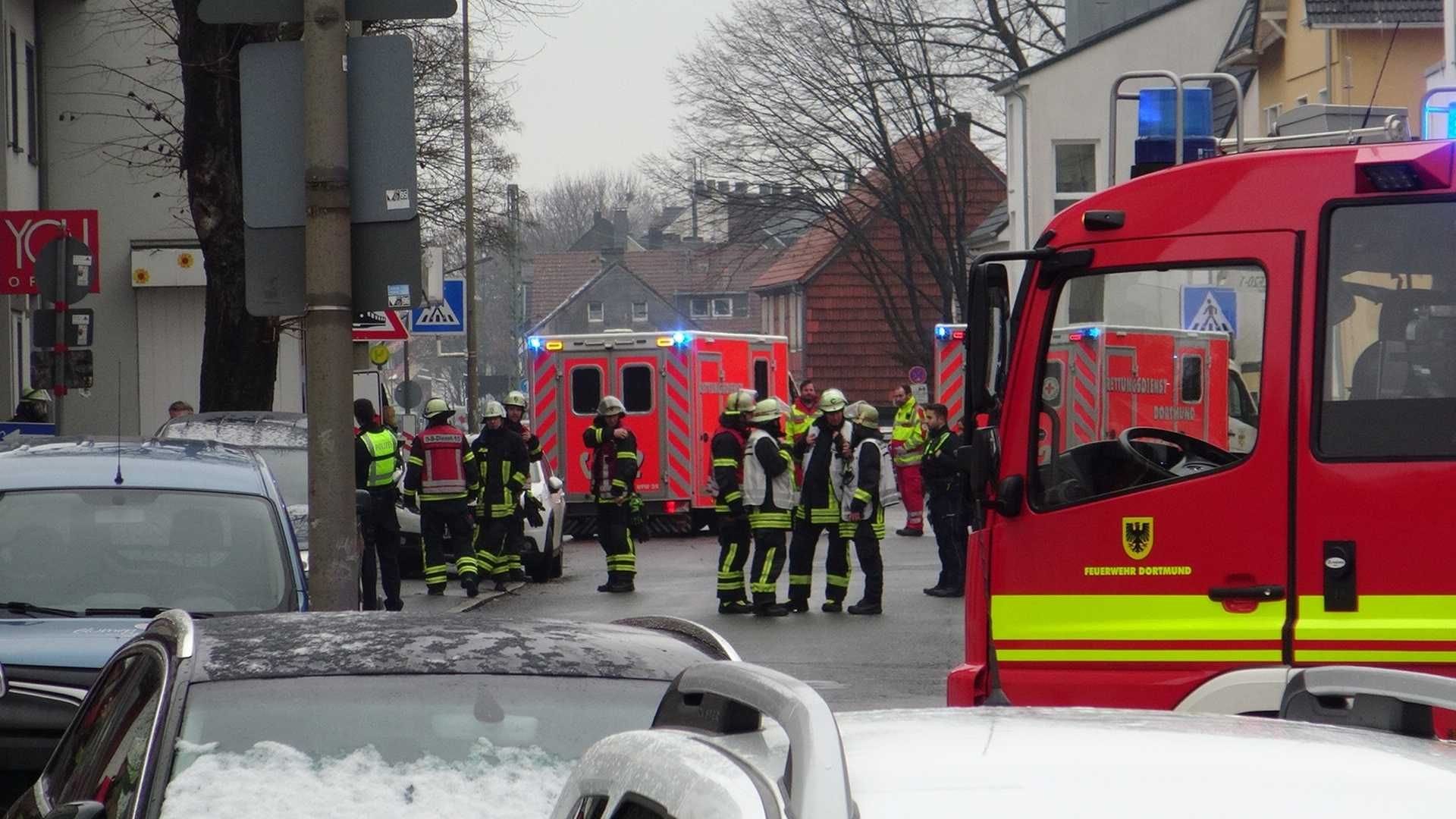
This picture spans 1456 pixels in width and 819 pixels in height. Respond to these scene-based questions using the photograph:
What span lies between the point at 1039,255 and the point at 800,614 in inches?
423

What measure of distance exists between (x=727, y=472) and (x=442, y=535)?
279 cm

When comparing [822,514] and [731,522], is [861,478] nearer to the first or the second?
[822,514]

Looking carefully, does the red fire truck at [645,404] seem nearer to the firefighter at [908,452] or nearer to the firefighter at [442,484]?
the firefighter at [908,452]

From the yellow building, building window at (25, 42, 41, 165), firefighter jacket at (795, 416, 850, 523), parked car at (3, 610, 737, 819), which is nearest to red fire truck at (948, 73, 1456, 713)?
parked car at (3, 610, 737, 819)

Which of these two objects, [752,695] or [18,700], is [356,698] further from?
[18,700]

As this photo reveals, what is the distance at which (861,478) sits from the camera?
16.3m

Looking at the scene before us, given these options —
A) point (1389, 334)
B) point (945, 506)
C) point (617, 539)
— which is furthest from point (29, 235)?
point (1389, 334)

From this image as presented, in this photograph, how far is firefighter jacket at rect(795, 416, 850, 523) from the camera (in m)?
16.4

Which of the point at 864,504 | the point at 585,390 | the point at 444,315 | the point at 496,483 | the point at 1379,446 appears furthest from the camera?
the point at 585,390

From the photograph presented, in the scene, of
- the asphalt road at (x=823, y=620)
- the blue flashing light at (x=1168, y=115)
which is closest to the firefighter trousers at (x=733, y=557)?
the asphalt road at (x=823, y=620)

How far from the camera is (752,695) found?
219 cm

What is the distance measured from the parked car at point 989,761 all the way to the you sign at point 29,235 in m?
14.2

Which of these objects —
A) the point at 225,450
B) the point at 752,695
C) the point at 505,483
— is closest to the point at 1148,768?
the point at 752,695

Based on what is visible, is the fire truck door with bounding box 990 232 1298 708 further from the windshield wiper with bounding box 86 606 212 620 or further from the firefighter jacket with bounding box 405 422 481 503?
the firefighter jacket with bounding box 405 422 481 503
